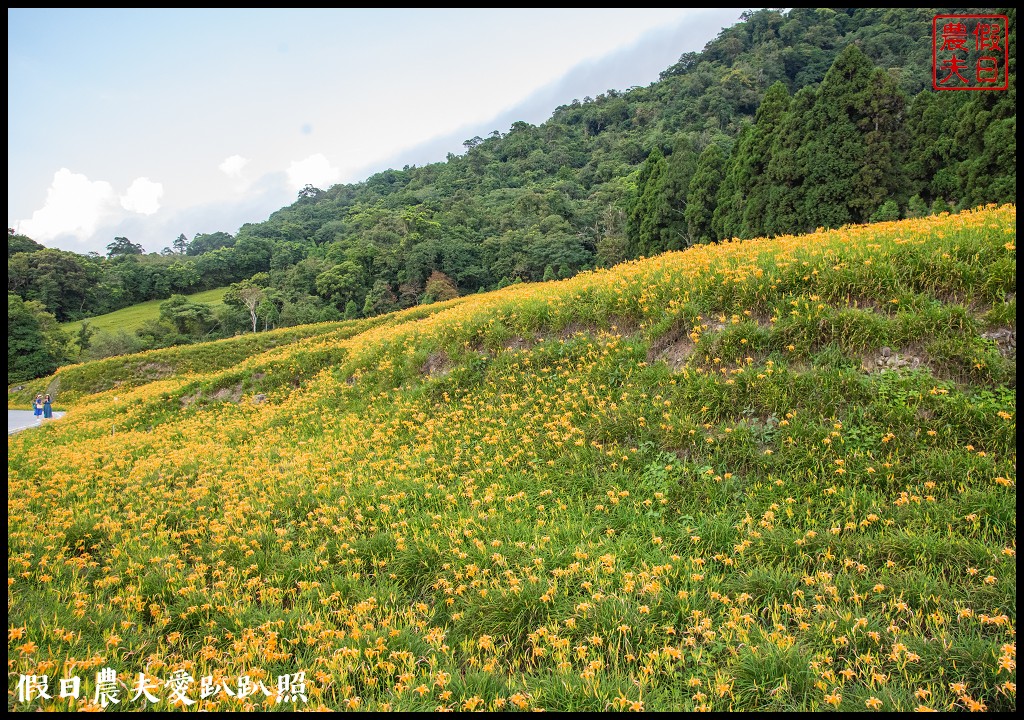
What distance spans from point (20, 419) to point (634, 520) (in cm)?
2392

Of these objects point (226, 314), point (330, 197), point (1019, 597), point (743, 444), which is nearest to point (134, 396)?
point (743, 444)

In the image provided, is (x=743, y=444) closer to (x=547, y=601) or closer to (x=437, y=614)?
(x=547, y=601)

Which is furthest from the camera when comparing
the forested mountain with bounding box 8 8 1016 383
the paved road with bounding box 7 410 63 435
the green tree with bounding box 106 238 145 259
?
the green tree with bounding box 106 238 145 259

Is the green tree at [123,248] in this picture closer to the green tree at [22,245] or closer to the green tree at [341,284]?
the green tree at [22,245]

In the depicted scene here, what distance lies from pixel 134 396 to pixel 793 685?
718 inches

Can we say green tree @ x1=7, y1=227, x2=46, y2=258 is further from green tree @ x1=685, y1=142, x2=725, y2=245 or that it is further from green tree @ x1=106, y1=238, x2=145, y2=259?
green tree @ x1=685, y1=142, x2=725, y2=245

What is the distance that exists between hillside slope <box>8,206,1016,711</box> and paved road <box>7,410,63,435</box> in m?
10.2

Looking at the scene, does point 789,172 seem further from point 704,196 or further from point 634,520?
point 634,520

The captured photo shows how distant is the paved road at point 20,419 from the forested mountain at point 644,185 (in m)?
22.0

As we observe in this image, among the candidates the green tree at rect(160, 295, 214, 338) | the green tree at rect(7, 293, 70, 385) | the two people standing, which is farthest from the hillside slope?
the green tree at rect(160, 295, 214, 338)

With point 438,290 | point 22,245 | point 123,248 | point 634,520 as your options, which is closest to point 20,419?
point 634,520

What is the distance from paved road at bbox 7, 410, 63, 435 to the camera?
15.9m

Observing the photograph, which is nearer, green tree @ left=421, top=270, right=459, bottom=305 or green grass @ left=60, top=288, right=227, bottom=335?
green tree @ left=421, top=270, right=459, bottom=305

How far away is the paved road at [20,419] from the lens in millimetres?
15938
